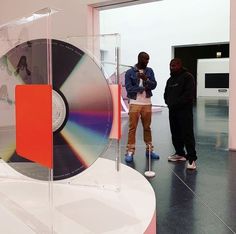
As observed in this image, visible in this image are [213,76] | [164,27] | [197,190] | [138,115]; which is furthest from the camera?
[213,76]

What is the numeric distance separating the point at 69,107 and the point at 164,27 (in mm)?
10867

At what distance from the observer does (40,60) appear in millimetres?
1093

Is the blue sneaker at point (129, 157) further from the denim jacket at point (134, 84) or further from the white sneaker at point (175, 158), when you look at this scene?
the denim jacket at point (134, 84)

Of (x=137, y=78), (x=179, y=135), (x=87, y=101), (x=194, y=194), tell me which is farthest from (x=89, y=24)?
(x=87, y=101)

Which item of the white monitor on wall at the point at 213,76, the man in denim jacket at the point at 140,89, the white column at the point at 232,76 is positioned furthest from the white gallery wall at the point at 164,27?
the man in denim jacket at the point at 140,89

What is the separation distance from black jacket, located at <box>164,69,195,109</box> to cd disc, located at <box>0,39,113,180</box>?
7.21 feet

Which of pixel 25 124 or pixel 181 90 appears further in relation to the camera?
pixel 181 90

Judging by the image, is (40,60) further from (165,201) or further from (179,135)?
(179,135)

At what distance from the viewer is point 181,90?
3.48 metres

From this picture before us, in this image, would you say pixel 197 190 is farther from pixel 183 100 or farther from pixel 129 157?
pixel 129 157

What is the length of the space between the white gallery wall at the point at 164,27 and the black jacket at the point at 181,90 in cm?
694

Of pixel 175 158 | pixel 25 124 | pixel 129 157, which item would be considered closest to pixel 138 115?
pixel 129 157

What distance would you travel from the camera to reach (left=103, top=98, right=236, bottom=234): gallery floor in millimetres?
2070

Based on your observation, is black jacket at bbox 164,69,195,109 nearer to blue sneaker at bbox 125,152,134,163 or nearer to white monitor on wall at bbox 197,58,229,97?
blue sneaker at bbox 125,152,134,163
